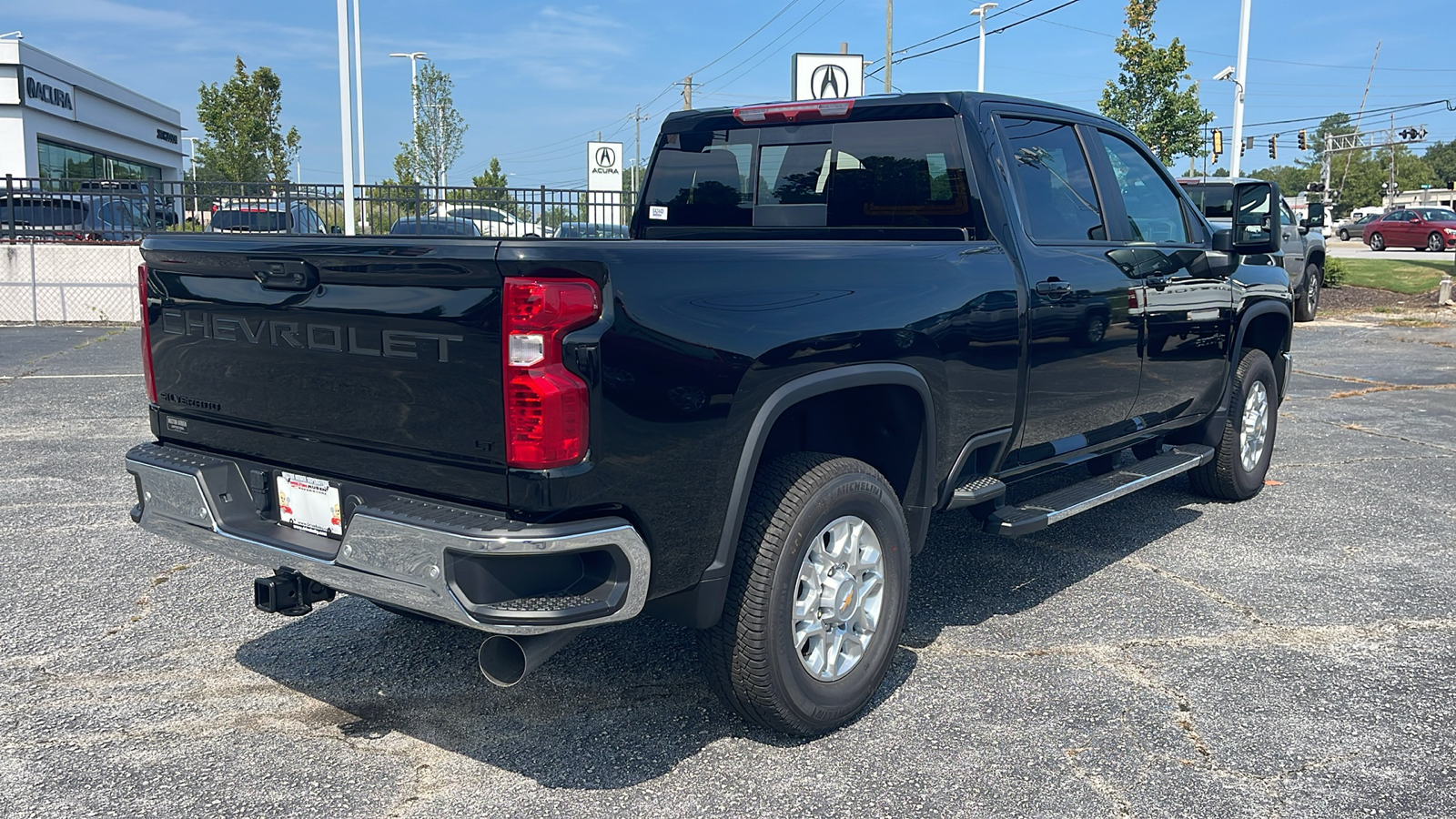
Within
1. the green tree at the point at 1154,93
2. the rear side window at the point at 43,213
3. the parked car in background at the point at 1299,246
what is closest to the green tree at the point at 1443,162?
the green tree at the point at 1154,93

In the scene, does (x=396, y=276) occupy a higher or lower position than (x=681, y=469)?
higher

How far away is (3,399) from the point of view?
9.82m

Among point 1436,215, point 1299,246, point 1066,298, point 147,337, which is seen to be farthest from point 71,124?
point 1436,215

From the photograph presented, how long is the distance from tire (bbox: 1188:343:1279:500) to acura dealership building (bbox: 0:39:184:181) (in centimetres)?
3263

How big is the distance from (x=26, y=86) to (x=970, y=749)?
4369 cm

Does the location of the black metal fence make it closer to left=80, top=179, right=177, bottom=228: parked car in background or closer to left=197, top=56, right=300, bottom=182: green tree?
left=80, top=179, right=177, bottom=228: parked car in background

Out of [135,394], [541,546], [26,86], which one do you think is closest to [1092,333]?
[541,546]

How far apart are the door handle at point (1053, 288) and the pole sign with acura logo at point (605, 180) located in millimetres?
15707

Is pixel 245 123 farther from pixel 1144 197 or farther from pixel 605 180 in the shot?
pixel 1144 197

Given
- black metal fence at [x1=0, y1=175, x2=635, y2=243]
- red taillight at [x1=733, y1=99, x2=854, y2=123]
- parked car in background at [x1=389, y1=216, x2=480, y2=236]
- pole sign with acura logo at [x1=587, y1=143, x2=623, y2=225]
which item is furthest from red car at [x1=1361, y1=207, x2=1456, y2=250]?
red taillight at [x1=733, y1=99, x2=854, y2=123]

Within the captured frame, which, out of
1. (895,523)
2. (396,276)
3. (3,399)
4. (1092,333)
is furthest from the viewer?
(3,399)

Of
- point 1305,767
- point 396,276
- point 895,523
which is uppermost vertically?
point 396,276

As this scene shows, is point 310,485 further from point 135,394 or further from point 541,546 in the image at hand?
point 135,394

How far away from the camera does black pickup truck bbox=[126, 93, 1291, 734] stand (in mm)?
2760
